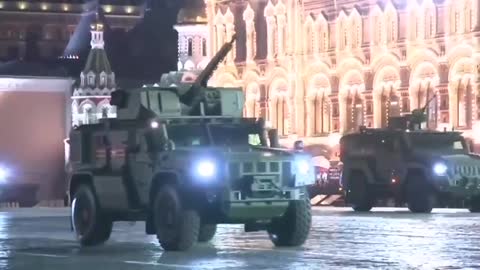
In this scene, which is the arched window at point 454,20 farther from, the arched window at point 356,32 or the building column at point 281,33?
the building column at point 281,33

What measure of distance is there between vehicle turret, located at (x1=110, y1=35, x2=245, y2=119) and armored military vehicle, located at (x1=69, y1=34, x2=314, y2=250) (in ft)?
0.06

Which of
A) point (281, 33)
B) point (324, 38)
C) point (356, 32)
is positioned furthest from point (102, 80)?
point (356, 32)

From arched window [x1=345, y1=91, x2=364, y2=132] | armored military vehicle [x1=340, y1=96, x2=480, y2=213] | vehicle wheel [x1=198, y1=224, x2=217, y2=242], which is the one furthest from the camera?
arched window [x1=345, y1=91, x2=364, y2=132]

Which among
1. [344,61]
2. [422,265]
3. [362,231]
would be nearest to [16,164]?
[344,61]

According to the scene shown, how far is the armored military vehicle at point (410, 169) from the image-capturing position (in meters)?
37.7

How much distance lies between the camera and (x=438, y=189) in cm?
3750

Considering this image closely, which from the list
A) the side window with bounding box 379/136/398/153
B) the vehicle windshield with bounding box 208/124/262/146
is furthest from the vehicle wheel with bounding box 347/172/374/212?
the vehicle windshield with bounding box 208/124/262/146

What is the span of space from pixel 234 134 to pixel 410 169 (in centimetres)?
1728

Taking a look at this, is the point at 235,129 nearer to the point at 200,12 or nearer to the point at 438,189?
the point at 438,189

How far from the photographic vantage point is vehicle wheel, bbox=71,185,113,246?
23656mm

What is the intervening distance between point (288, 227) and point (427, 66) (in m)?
38.6

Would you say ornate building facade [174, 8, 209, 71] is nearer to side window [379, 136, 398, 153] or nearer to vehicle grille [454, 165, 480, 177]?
side window [379, 136, 398, 153]

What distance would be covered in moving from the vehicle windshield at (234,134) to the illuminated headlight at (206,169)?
1.19 m

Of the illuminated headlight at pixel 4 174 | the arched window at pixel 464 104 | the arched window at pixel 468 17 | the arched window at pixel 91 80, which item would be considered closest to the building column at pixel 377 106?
the arched window at pixel 464 104
